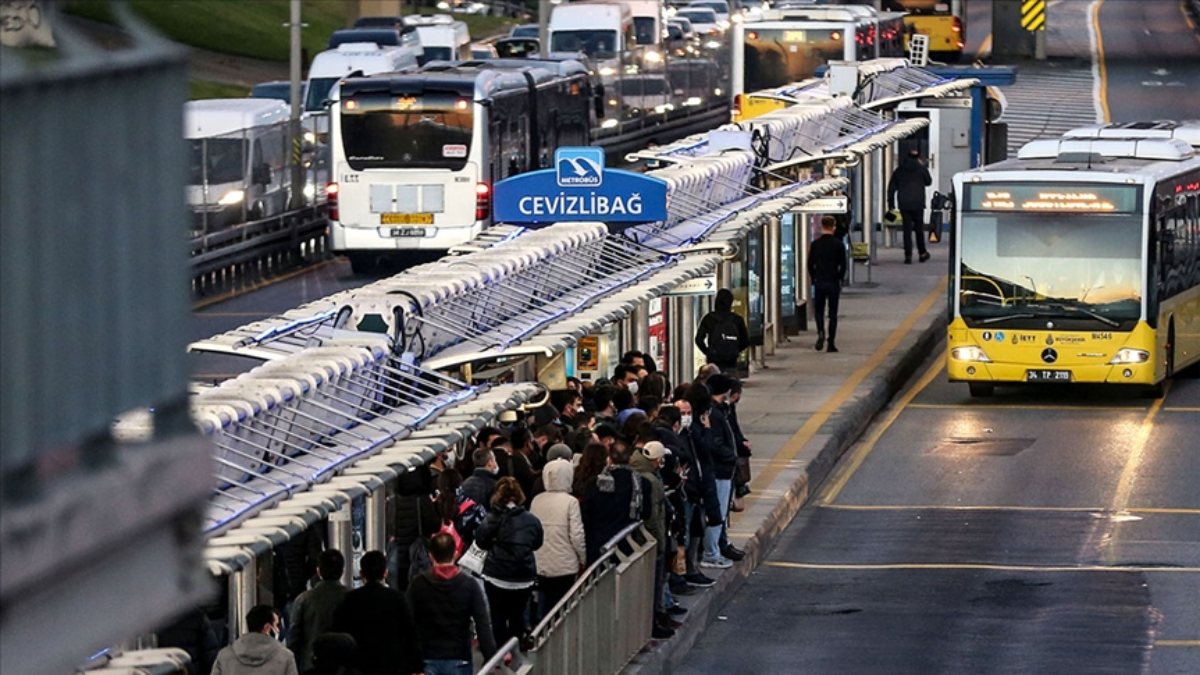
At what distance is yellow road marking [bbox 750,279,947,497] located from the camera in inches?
969

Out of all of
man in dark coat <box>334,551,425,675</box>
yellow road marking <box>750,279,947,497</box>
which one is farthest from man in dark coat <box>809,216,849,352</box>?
man in dark coat <box>334,551,425,675</box>

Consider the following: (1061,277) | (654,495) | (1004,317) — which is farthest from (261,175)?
(654,495)

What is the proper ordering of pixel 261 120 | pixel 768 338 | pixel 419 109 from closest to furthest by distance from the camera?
pixel 768 338 < pixel 419 109 < pixel 261 120

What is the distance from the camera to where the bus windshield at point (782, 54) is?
5644cm

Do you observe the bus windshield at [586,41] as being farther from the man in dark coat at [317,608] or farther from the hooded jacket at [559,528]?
the man in dark coat at [317,608]

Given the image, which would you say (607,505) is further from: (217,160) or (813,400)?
(217,160)

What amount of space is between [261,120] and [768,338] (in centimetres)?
1326

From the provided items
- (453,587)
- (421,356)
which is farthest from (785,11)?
(453,587)

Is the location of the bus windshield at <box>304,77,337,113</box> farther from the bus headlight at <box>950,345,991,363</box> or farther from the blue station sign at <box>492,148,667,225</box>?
the blue station sign at <box>492,148,667,225</box>

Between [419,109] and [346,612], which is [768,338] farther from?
[346,612]

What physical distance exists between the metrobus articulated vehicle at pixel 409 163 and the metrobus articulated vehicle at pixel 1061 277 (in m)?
10.9

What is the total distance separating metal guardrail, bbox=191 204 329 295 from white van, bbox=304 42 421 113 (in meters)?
11.3

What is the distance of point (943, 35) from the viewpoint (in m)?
83.2

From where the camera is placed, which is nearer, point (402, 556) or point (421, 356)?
point (402, 556)
